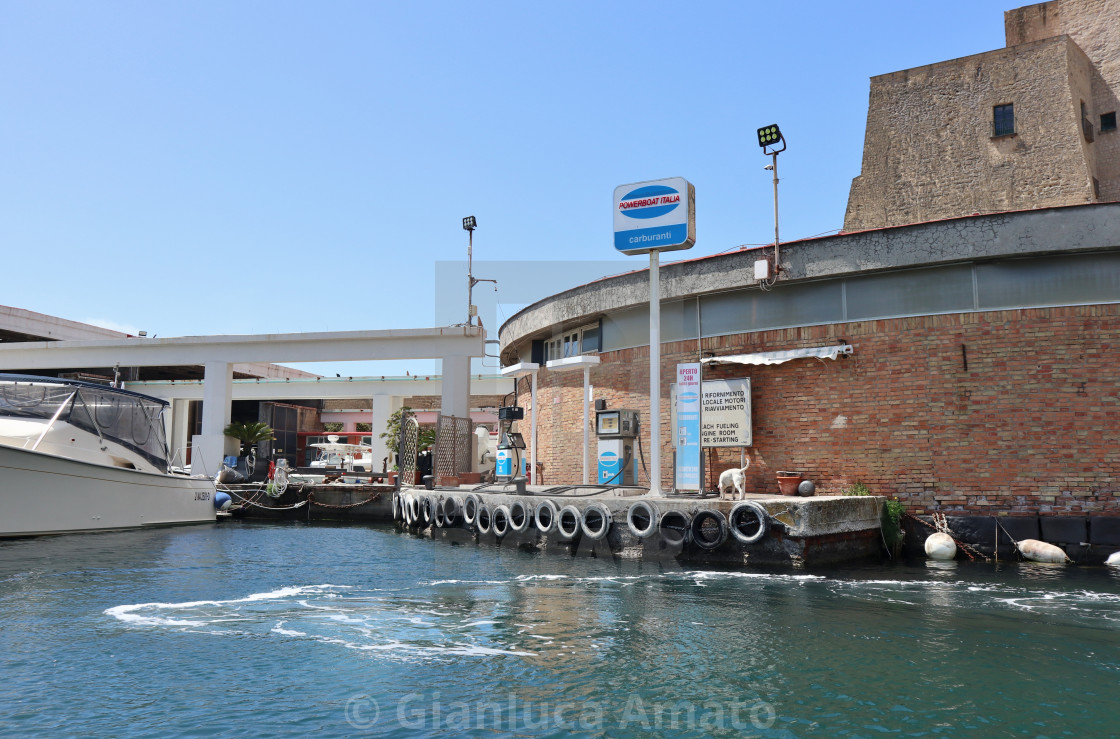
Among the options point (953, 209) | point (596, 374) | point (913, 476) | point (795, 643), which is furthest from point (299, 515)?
point (953, 209)

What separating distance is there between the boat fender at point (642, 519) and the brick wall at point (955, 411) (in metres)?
3.35

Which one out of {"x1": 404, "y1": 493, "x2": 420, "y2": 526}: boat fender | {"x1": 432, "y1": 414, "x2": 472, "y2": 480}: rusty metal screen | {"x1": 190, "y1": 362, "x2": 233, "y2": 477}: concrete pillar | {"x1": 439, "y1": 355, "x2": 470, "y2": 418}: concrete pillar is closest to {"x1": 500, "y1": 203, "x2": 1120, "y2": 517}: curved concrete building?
{"x1": 404, "y1": 493, "x2": 420, "y2": 526}: boat fender

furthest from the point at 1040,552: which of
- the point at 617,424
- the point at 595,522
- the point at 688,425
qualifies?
the point at 617,424

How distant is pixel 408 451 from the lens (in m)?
24.1

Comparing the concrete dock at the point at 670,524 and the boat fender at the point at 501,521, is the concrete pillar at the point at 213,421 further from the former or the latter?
the boat fender at the point at 501,521

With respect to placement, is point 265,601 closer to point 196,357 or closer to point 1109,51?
point 196,357

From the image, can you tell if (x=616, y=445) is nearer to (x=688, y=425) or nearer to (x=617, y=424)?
(x=617, y=424)

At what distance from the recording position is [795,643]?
25.1 feet

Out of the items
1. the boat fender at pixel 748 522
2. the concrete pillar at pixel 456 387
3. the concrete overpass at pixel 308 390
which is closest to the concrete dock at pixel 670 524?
the boat fender at pixel 748 522

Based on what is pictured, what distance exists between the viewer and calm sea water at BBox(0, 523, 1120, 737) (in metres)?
5.59

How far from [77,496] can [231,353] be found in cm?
1392

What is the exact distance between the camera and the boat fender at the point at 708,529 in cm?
1272

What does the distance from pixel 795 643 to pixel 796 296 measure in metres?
9.53

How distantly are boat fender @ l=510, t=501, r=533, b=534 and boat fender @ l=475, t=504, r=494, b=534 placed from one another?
75cm
